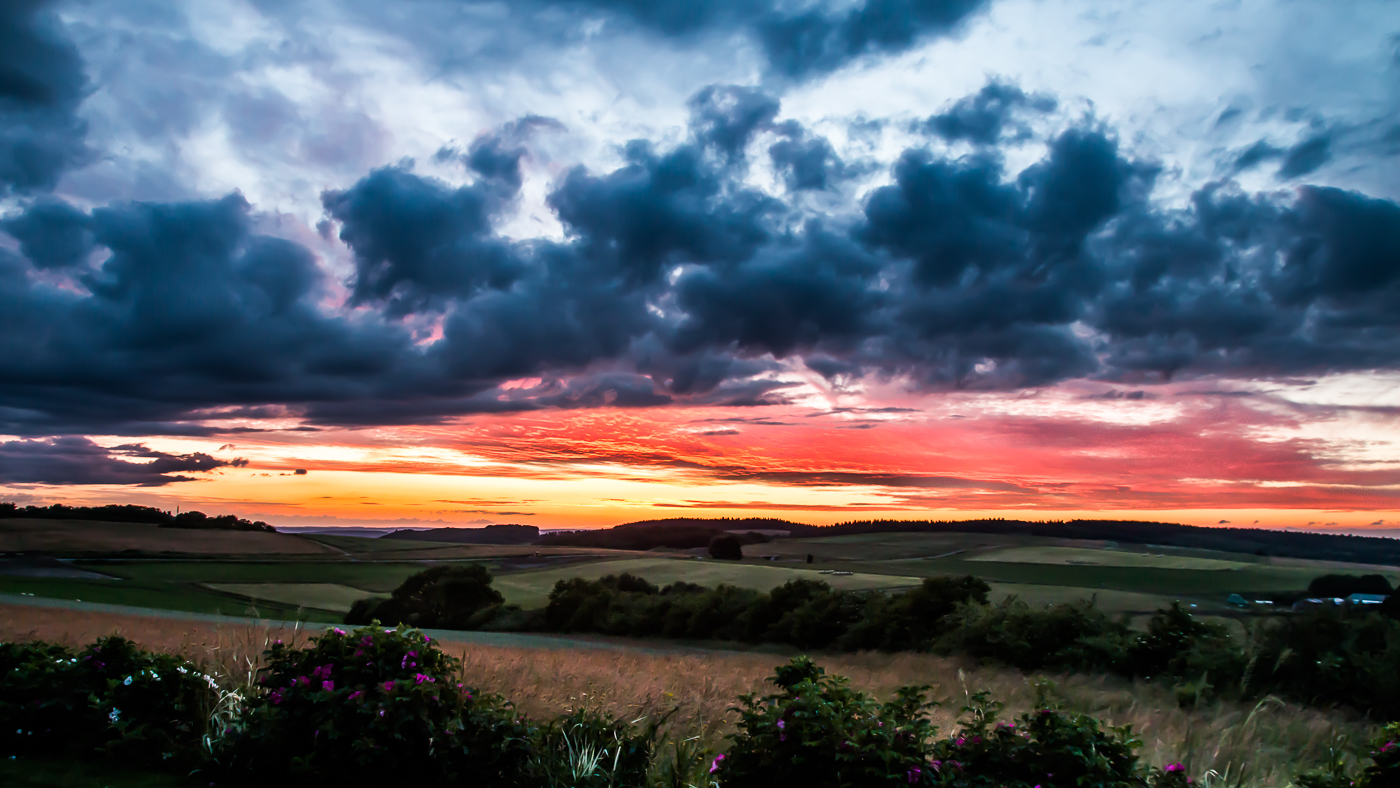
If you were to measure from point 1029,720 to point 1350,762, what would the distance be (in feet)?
25.3

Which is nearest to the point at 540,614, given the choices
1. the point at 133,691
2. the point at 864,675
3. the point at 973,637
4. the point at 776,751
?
the point at 973,637

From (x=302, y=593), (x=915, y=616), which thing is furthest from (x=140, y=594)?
(x=915, y=616)

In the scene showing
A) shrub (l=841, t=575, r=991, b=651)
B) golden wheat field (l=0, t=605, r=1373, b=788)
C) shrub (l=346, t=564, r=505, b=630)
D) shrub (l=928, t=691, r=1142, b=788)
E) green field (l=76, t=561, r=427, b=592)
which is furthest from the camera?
green field (l=76, t=561, r=427, b=592)

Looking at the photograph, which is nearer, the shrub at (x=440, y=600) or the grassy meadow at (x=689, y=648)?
the grassy meadow at (x=689, y=648)

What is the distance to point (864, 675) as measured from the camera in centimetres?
Result: 1634

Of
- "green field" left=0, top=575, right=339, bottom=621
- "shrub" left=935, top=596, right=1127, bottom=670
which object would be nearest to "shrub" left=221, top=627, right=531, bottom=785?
"shrub" left=935, top=596, right=1127, bottom=670

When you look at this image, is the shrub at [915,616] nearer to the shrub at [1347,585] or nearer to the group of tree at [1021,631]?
the group of tree at [1021,631]

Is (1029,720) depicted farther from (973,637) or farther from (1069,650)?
(973,637)

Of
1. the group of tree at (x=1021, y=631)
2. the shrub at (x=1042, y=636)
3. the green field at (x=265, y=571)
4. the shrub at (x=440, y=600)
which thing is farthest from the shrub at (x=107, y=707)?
the green field at (x=265, y=571)

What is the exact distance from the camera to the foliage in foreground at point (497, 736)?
579 centimetres

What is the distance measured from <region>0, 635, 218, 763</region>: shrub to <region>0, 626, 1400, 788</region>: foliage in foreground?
23 millimetres

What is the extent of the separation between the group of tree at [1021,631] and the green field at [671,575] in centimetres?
545

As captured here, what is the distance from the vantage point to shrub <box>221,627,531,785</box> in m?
7.10

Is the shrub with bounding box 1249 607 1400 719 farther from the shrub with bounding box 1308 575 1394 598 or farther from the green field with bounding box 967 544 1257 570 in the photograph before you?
the green field with bounding box 967 544 1257 570
